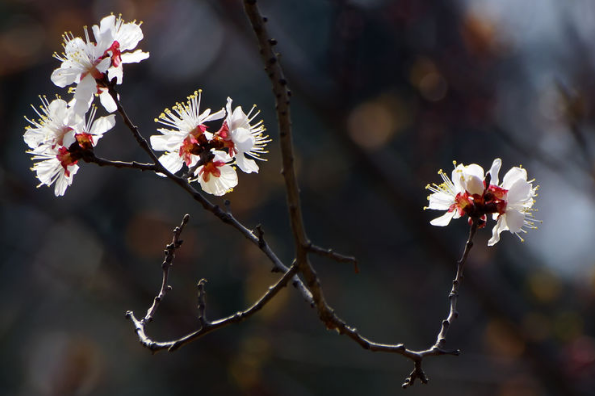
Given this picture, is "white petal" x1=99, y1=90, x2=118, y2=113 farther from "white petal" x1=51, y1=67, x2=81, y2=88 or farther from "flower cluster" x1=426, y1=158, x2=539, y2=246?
"flower cluster" x1=426, y1=158, x2=539, y2=246

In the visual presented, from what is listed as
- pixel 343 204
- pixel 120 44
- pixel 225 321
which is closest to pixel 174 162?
pixel 120 44

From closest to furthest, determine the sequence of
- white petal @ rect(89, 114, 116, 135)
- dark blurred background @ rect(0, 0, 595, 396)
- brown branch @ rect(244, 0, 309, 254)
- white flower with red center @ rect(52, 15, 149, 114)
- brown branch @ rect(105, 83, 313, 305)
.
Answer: brown branch @ rect(244, 0, 309, 254) < brown branch @ rect(105, 83, 313, 305) < white flower with red center @ rect(52, 15, 149, 114) < white petal @ rect(89, 114, 116, 135) < dark blurred background @ rect(0, 0, 595, 396)

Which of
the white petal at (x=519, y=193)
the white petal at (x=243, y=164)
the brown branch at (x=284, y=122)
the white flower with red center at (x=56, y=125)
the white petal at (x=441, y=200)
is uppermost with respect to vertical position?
the white petal at (x=519, y=193)

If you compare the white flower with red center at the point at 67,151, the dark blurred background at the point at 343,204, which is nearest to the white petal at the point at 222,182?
the white flower with red center at the point at 67,151

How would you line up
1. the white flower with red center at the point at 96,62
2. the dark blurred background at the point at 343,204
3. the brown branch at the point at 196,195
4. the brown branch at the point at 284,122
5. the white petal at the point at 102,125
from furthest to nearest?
the dark blurred background at the point at 343,204
the white petal at the point at 102,125
the white flower with red center at the point at 96,62
the brown branch at the point at 196,195
the brown branch at the point at 284,122

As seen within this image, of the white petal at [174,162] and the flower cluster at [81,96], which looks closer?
the flower cluster at [81,96]

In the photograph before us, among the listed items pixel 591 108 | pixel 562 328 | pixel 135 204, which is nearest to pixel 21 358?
pixel 135 204

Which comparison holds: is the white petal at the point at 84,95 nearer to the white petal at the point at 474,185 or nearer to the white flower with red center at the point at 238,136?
the white flower with red center at the point at 238,136

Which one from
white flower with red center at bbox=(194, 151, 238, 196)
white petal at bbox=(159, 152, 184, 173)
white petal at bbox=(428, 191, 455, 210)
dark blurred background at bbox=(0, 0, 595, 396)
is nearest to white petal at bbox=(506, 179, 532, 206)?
white petal at bbox=(428, 191, 455, 210)

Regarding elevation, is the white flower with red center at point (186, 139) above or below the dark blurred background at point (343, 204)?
below
